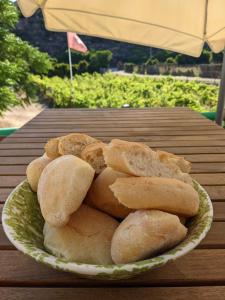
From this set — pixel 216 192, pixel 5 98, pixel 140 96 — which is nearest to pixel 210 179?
pixel 216 192

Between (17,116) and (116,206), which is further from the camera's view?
(17,116)

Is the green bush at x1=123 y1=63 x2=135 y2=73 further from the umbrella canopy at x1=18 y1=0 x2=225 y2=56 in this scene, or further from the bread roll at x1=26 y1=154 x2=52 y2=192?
the bread roll at x1=26 y1=154 x2=52 y2=192

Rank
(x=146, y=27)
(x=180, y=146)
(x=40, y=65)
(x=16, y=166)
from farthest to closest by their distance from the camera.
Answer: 1. (x=40, y=65)
2. (x=146, y=27)
3. (x=180, y=146)
4. (x=16, y=166)

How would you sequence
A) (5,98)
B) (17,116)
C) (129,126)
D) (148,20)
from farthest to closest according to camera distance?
(17,116) < (5,98) < (148,20) < (129,126)

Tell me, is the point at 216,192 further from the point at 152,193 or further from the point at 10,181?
the point at 10,181

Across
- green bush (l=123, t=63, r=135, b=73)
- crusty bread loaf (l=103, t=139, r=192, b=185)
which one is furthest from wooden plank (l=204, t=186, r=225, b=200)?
green bush (l=123, t=63, r=135, b=73)

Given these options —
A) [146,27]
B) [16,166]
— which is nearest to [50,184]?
[16,166]

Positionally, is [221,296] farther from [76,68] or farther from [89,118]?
[76,68]

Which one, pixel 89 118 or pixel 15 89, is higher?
pixel 89 118
